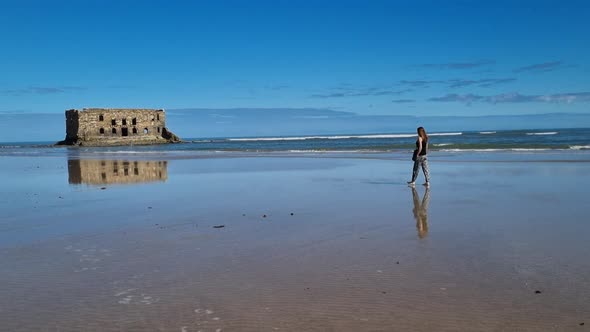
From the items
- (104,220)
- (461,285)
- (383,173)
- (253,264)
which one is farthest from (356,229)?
(383,173)

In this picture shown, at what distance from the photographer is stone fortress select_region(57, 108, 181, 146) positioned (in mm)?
70000

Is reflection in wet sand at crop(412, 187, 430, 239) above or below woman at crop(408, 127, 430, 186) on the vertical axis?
below

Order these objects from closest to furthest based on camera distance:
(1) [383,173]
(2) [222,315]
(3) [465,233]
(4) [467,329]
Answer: (4) [467,329], (2) [222,315], (3) [465,233], (1) [383,173]

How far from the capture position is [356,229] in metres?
7.53

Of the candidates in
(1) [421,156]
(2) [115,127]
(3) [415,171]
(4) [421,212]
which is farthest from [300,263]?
(2) [115,127]

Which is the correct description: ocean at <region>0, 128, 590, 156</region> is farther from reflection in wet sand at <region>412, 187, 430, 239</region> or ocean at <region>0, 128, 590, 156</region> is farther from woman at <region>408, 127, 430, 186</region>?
reflection in wet sand at <region>412, 187, 430, 239</region>

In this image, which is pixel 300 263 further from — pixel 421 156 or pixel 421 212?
pixel 421 156

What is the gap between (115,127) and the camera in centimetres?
7319

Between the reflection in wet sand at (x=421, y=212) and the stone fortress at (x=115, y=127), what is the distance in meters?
65.3

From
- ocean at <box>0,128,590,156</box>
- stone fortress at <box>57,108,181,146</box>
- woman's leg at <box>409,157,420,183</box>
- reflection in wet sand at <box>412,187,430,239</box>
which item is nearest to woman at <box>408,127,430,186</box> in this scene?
woman's leg at <box>409,157,420,183</box>

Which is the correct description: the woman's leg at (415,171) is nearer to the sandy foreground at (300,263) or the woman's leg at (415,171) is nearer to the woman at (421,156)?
the woman at (421,156)

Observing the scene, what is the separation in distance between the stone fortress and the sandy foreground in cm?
6374

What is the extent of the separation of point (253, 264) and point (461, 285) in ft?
7.43

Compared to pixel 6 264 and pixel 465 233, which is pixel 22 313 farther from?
pixel 465 233
